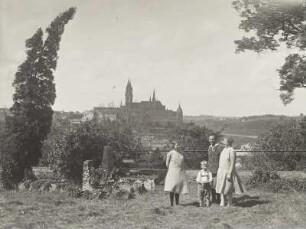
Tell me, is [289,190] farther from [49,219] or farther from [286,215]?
[49,219]

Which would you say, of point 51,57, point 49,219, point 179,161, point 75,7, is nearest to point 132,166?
point 51,57

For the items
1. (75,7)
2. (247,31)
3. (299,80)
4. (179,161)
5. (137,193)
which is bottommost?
(137,193)

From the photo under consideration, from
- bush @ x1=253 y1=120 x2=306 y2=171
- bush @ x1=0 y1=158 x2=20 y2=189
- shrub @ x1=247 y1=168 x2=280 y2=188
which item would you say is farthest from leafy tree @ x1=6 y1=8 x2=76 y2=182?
bush @ x1=253 y1=120 x2=306 y2=171

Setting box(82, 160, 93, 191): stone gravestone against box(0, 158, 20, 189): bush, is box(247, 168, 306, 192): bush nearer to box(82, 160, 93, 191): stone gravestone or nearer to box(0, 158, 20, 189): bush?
box(82, 160, 93, 191): stone gravestone

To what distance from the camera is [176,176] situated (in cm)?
1020

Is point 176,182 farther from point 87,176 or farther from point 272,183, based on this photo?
point 87,176

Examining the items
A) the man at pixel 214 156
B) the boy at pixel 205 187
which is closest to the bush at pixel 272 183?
the man at pixel 214 156

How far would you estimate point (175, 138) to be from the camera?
28.5m

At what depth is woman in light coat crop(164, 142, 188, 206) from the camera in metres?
10.1

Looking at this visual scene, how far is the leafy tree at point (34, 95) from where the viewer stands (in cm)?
1666

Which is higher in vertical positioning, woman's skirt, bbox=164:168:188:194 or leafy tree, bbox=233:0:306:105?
leafy tree, bbox=233:0:306:105

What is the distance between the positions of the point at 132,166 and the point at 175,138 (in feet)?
33.2

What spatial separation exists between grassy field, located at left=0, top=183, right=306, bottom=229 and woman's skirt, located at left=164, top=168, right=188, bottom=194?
0.44 meters

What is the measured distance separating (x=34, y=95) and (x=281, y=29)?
10.2m
